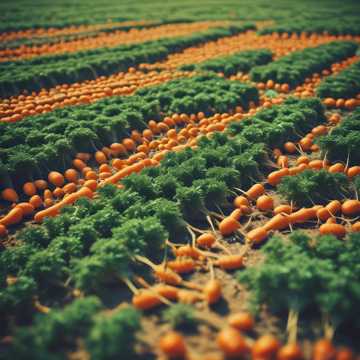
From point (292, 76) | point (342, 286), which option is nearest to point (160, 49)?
point (292, 76)

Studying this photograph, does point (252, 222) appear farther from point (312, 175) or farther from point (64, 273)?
point (64, 273)

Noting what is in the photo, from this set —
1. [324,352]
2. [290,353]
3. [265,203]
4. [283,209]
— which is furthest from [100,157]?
[324,352]

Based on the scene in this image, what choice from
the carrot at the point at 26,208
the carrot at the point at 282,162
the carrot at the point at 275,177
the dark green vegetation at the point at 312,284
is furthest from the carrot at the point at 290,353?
the carrot at the point at 26,208

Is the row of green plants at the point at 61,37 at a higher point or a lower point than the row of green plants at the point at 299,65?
higher

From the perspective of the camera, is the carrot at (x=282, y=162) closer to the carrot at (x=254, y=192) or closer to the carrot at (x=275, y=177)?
the carrot at (x=275, y=177)

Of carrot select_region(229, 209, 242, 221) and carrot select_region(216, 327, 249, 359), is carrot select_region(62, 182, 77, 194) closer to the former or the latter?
carrot select_region(229, 209, 242, 221)

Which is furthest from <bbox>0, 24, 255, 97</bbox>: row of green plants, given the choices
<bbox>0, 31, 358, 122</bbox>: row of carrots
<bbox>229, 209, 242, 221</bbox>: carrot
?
<bbox>229, 209, 242, 221</bbox>: carrot
